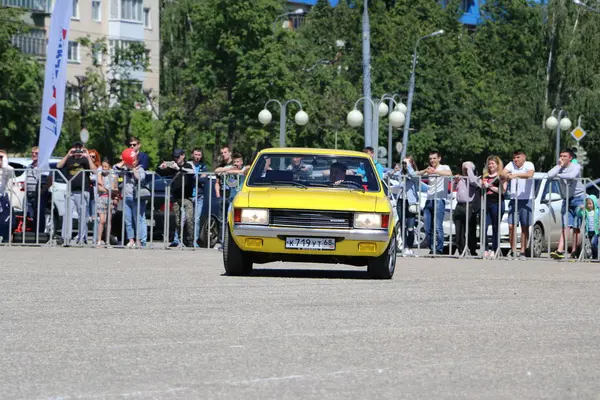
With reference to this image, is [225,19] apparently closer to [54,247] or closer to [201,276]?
[54,247]

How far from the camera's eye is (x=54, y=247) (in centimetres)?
2652

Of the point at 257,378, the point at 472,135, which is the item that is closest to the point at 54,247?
the point at 257,378

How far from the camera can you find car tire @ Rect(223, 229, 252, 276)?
18.2m

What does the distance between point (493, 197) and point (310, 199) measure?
786 cm

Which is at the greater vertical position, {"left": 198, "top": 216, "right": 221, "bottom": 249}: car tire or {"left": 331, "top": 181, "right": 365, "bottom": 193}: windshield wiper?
{"left": 331, "top": 181, "right": 365, "bottom": 193}: windshield wiper

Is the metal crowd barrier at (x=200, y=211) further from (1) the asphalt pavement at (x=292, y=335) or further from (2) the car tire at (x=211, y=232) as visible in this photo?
(1) the asphalt pavement at (x=292, y=335)


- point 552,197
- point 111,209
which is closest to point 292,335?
point 552,197

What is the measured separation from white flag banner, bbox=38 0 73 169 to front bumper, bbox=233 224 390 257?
10.8 m

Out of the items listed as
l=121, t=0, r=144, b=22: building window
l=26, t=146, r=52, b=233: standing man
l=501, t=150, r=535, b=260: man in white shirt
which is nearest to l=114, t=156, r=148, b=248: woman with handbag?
l=26, t=146, r=52, b=233: standing man

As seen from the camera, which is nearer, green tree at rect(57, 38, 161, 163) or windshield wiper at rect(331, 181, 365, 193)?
windshield wiper at rect(331, 181, 365, 193)

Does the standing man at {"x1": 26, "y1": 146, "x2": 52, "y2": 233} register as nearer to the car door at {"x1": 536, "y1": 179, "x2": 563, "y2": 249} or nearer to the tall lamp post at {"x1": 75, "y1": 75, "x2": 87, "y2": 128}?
the car door at {"x1": 536, "y1": 179, "x2": 563, "y2": 249}

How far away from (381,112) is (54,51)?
27.3m

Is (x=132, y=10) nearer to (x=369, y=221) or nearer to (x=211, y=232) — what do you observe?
(x=211, y=232)

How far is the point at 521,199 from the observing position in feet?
82.6
